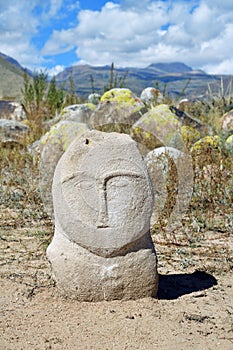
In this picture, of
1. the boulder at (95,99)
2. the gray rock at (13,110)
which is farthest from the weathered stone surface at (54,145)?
the gray rock at (13,110)

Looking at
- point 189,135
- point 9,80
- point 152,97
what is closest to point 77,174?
point 189,135

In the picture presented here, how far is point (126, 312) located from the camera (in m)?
2.91

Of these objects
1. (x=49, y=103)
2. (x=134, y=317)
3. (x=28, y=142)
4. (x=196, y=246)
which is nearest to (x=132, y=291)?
(x=134, y=317)

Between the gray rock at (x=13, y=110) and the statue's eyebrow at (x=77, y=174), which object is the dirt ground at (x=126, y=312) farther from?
the gray rock at (x=13, y=110)

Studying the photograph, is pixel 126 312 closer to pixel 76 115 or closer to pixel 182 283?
pixel 182 283

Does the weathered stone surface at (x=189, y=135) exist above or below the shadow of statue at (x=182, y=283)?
above

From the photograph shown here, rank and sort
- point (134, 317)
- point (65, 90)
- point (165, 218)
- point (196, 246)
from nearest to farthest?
point (134, 317), point (196, 246), point (165, 218), point (65, 90)

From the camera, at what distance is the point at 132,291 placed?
3.03m

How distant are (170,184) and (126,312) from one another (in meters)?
2.75

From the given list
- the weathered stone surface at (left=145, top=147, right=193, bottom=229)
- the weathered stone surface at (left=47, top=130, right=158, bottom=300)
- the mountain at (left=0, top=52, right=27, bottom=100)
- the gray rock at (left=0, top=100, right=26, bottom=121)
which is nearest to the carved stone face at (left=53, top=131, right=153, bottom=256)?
the weathered stone surface at (left=47, top=130, right=158, bottom=300)

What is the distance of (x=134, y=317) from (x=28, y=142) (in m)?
6.56

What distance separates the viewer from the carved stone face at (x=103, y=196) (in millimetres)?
2926

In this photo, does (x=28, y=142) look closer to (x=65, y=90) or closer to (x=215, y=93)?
(x=65, y=90)

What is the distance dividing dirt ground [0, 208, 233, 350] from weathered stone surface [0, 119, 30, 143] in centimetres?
551
